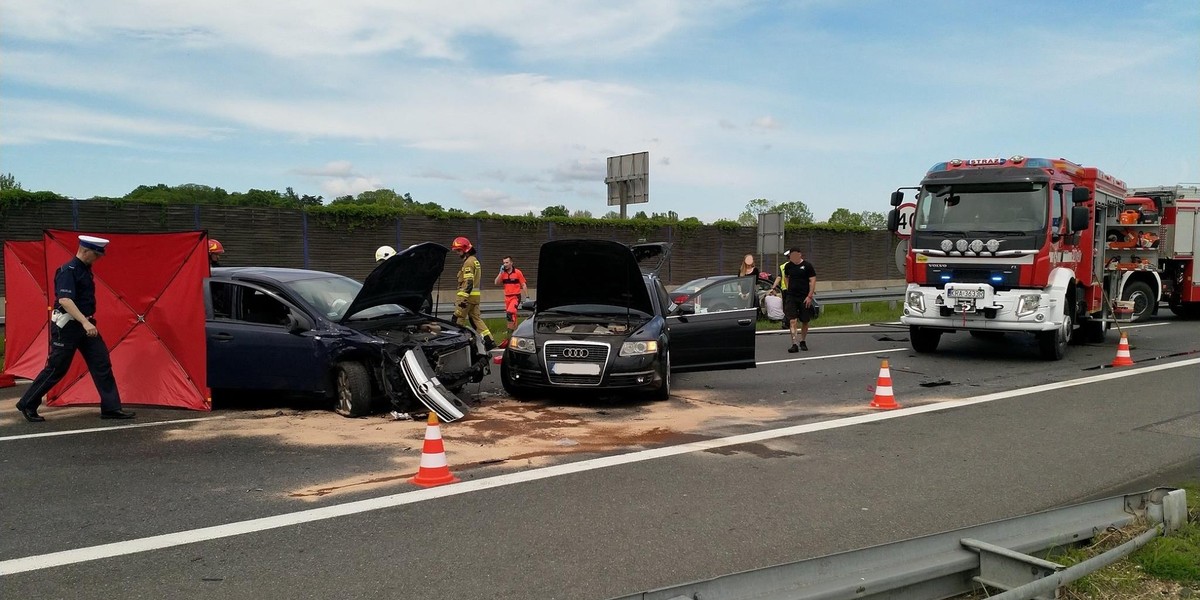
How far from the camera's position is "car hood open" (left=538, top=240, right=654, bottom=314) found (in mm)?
9391

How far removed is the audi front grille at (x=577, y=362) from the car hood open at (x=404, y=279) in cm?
169

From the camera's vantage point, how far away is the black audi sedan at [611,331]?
874cm

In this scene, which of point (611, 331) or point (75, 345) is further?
point (611, 331)

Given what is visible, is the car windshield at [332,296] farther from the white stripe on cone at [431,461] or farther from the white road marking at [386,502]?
the white road marking at [386,502]

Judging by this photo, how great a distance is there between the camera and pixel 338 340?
8148 mm

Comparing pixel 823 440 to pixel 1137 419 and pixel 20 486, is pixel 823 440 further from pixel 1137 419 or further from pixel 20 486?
pixel 20 486

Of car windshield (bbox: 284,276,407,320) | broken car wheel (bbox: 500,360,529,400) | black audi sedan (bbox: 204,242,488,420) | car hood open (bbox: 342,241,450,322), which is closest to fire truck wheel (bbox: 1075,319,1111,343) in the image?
broken car wheel (bbox: 500,360,529,400)

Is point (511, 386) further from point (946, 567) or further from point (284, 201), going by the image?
point (284, 201)

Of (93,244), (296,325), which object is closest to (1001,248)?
(296,325)

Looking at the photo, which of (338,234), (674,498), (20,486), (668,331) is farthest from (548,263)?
(338,234)

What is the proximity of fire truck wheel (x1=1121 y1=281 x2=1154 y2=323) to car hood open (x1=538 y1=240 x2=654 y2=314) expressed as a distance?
14009mm

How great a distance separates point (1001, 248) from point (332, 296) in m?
9.20

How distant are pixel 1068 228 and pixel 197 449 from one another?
11.9 m

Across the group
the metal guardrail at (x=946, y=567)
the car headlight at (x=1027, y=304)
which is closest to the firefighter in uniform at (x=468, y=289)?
the car headlight at (x=1027, y=304)
